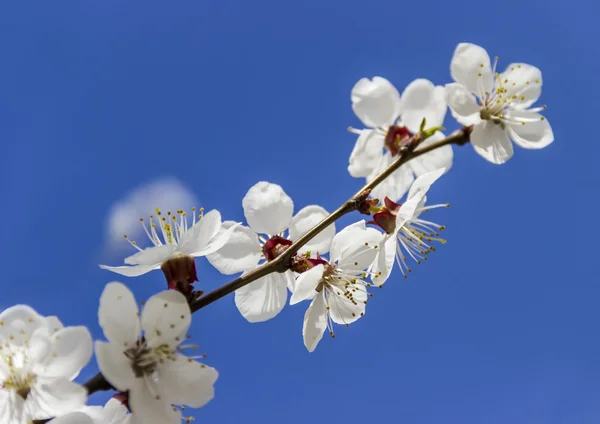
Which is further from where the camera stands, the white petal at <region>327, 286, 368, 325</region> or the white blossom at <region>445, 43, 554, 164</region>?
the white blossom at <region>445, 43, 554, 164</region>

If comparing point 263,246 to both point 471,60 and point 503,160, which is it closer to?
point 503,160

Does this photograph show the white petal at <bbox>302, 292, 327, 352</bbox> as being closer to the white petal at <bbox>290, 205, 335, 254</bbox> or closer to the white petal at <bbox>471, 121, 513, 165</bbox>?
the white petal at <bbox>290, 205, 335, 254</bbox>

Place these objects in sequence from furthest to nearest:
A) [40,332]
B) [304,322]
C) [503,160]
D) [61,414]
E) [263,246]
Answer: [503,160], [263,246], [304,322], [40,332], [61,414]

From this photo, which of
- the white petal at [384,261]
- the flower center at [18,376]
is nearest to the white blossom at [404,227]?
the white petal at [384,261]

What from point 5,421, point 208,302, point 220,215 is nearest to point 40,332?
point 5,421

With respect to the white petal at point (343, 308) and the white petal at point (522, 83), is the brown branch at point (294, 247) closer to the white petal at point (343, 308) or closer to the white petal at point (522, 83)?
the white petal at point (343, 308)

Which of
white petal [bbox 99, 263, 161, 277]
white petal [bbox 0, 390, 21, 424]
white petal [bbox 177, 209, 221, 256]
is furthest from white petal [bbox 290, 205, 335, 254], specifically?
white petal [bbox 0, 390, 21, 424]

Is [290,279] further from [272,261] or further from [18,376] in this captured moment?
[18,376]
